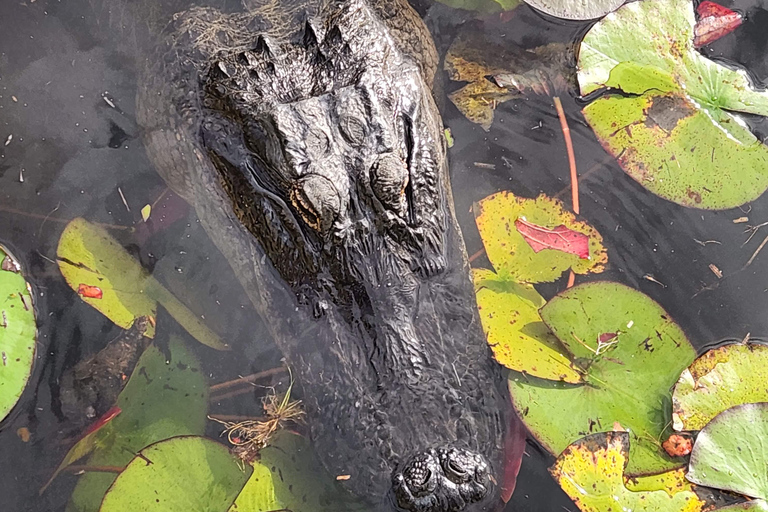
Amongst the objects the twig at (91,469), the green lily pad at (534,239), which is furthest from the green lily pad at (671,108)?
the twig at (91,469)

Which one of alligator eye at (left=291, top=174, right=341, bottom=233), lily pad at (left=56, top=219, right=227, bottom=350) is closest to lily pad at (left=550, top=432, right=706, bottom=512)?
alligator eye at (left=291, top=174, right=341, bottom=233)

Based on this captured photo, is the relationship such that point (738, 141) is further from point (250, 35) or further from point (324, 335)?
point (250, 35)

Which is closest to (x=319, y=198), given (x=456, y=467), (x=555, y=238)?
(x=456, y=467)

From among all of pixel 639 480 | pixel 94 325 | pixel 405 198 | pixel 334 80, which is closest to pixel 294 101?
pixel 334 80

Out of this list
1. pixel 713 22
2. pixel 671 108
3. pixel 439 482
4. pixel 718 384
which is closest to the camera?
pixel 439 482

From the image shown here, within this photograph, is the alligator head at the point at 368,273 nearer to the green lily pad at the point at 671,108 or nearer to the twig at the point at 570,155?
the twig at the point at 570,155

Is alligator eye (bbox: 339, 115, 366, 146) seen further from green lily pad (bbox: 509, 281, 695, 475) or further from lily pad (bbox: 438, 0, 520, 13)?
lily pad (bbox: 438, 0, 520, 13)

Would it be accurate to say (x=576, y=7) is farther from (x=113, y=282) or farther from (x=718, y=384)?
(x=113, y=282)
